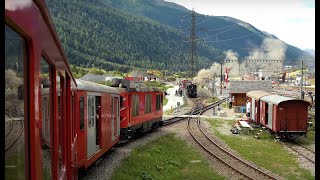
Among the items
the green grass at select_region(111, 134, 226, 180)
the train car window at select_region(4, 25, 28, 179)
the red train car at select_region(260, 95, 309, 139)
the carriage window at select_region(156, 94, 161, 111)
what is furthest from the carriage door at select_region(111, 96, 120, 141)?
the train car window at select_region(4, 25, 28, 179)

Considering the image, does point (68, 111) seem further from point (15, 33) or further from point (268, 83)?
point (268, 83)

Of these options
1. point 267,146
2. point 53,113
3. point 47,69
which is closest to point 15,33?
point 47,69

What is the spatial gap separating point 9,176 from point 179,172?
12.0 m

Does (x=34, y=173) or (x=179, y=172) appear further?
(x=179, y=172)

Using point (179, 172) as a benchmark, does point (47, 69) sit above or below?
above

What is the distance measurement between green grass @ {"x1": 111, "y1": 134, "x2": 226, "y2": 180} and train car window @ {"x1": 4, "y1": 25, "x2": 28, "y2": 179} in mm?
9324

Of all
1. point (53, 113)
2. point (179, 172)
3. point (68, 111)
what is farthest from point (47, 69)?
point (179, 172)

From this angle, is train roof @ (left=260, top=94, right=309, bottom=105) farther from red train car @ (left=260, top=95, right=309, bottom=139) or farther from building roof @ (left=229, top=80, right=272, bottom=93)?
building roof @ (left=229, top=80, right=272, bottom=93)

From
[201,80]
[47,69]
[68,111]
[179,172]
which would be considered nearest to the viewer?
[47,69]

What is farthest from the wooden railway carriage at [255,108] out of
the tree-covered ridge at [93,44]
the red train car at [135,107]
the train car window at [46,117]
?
the tree-covered ridge at [93,44]

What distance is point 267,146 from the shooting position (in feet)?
62.5

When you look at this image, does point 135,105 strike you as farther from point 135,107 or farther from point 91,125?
point 91,125

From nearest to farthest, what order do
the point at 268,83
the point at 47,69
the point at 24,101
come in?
1. the point at 24,101
2. the point at 47,69
3. the point at 268,83
